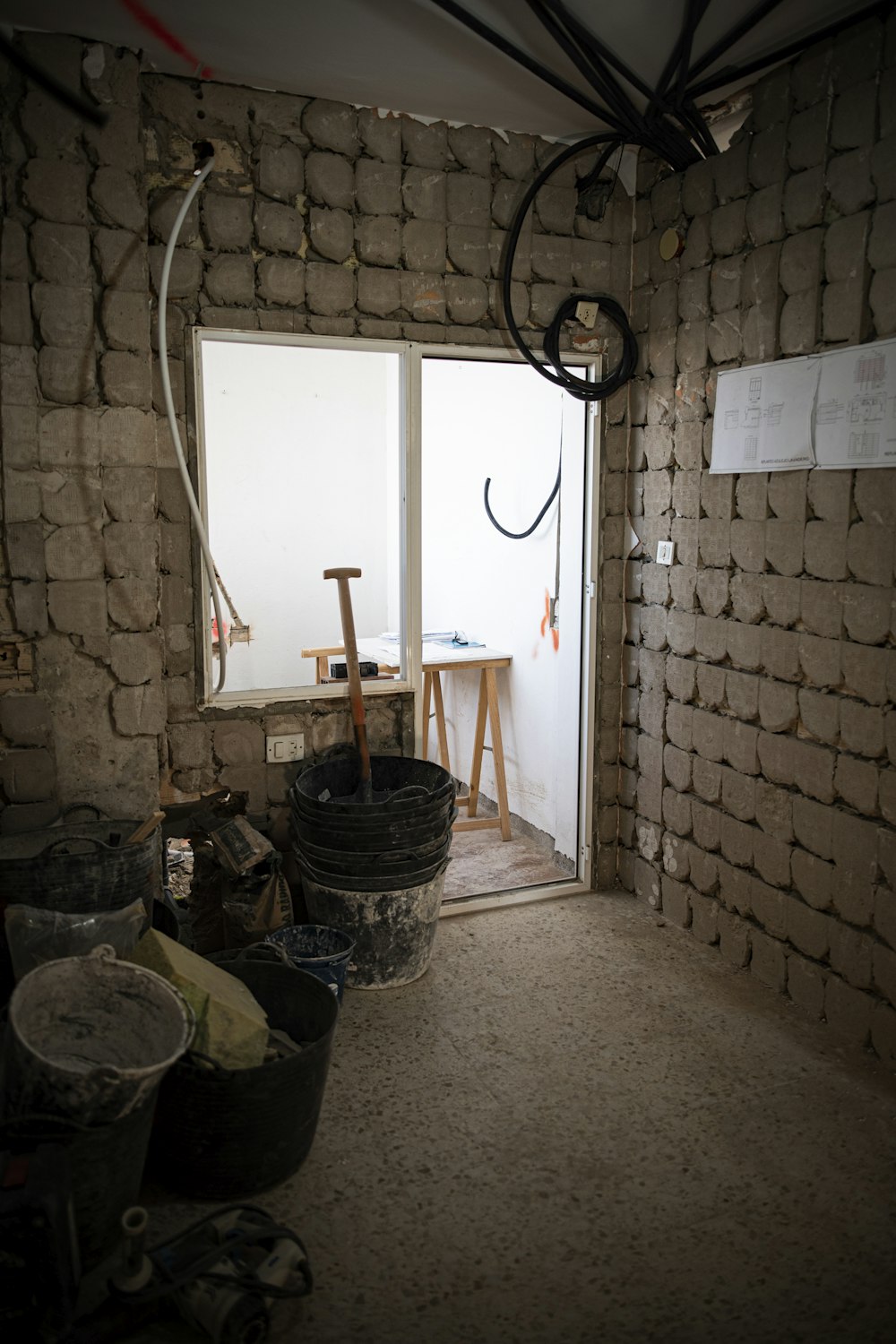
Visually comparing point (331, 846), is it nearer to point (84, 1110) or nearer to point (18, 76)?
point (84, 1110)

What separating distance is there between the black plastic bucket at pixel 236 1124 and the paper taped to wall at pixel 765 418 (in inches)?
84.0

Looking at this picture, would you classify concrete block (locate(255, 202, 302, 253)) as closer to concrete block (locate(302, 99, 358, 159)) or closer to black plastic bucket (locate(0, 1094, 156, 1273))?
concrete block (locate(302, 99, 358, 159))

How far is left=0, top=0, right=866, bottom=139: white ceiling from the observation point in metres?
2.52

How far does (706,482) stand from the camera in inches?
131

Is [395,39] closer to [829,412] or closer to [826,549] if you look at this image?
[829,412]

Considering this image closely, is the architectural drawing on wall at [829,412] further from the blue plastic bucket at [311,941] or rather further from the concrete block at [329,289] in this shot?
the blue plastic bucket at [311,941]

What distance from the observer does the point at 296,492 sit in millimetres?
5562

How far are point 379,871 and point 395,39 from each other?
2.44m

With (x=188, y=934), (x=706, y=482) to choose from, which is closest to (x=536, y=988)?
(x=188, y=934)

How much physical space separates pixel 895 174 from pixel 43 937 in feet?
9.59

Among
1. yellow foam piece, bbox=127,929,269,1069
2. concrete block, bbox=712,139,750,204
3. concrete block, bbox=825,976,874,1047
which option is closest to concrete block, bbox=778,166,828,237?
concrete block, bbox=712,139,750,204

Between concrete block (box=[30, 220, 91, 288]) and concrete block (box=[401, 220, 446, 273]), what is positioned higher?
concrete block (box=[401, 220, 446, 273])

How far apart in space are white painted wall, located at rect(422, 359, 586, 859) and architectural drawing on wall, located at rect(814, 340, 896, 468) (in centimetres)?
117

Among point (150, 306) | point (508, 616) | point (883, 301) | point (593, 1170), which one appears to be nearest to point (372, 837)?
point (593, 1170)
